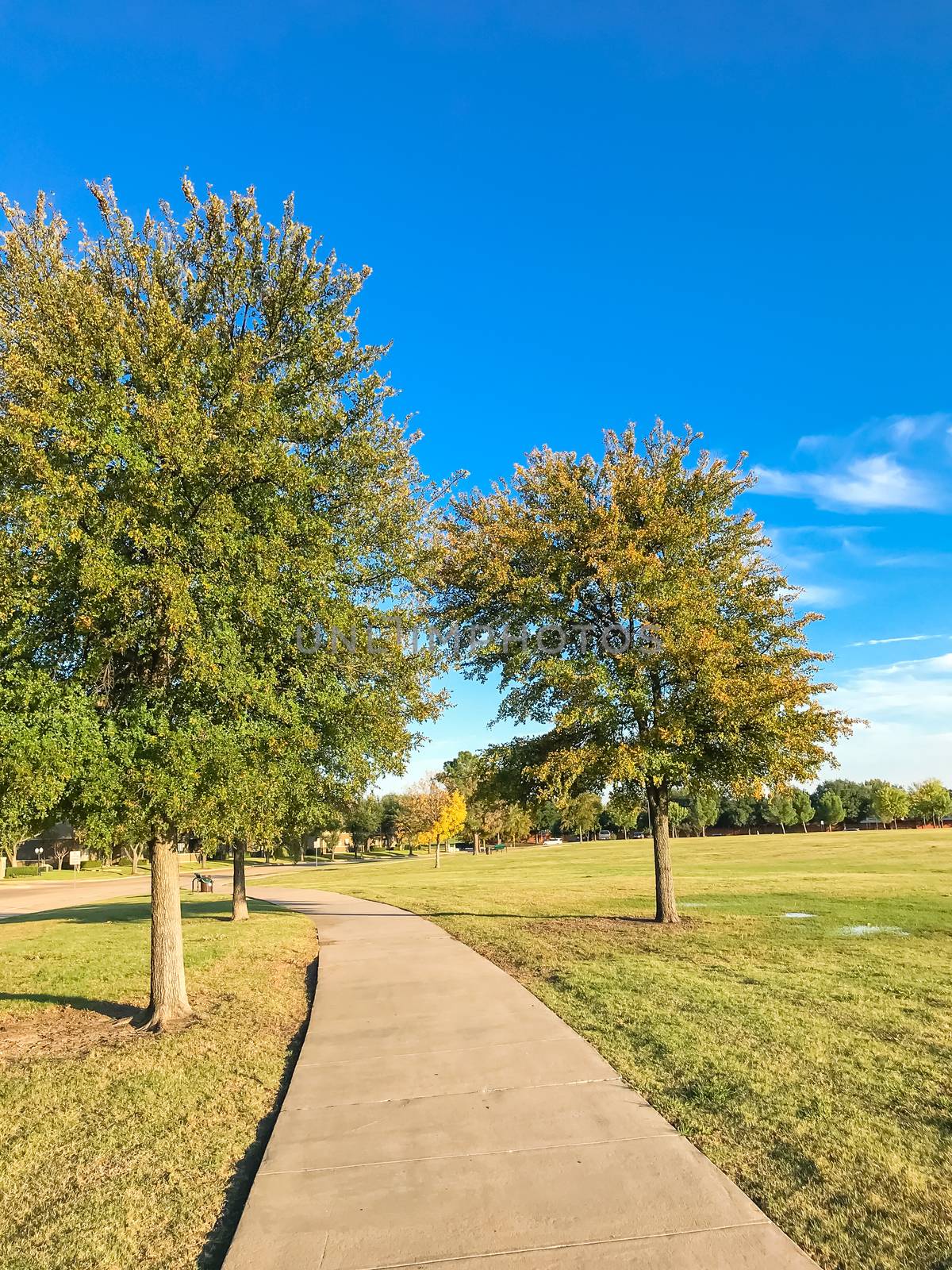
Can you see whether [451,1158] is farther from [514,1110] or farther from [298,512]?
[298,512]

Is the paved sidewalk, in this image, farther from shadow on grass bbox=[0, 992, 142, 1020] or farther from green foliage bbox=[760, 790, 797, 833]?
green foliage bbox=[760, 790, 797, 833]

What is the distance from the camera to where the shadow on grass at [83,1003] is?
912 cm

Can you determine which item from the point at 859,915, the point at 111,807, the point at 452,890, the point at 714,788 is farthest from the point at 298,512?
the point at 452,890

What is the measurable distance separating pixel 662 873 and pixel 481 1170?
37.1 ft

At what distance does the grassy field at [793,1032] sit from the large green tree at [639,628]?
294 cm

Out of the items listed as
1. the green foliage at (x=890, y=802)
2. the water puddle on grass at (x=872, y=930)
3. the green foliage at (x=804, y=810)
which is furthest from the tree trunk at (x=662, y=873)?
the green foliage at (x=890, y=802)

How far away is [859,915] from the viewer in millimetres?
15836

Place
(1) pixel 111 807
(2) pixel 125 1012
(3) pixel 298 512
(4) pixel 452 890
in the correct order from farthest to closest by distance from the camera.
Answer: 1. (4) pixel 452 890
2. (2) pixel 125 1012
3. (3) pixel 298 512
4. (1) pixel 111 807

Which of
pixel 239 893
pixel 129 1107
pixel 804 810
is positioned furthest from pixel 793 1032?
pixel 804 810

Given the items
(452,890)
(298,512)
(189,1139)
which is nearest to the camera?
(189,1139)

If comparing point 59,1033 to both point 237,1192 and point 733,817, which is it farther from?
point 733,817

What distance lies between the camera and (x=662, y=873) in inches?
588

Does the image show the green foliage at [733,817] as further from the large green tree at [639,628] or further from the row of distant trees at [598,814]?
the large green tree at [639,628]

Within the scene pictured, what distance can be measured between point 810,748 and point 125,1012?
11577 mm
